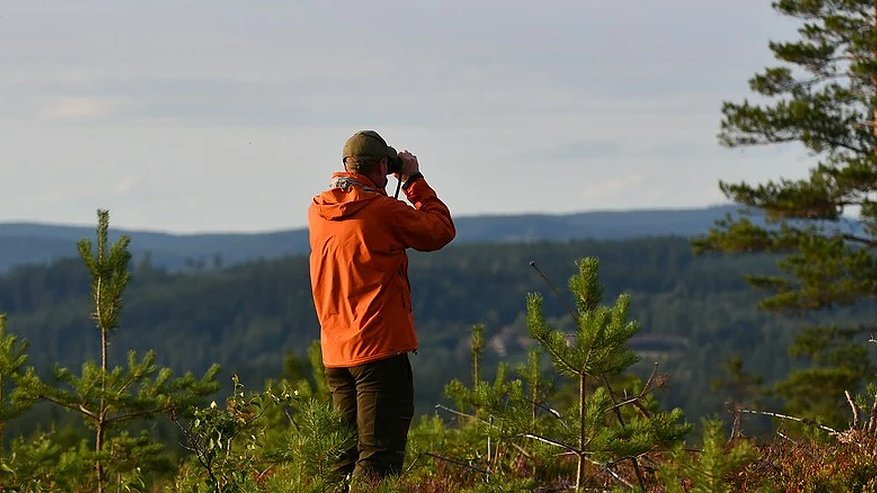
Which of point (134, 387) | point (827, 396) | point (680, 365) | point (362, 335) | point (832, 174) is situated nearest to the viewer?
point (362, 335)

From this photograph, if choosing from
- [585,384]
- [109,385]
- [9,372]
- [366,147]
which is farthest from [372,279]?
[9,372]

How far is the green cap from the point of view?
245 inches

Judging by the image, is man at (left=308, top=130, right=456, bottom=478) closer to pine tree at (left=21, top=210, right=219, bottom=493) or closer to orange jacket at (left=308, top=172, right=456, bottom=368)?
orange jacket at (left=308, top=172, right=456, bottom=368)

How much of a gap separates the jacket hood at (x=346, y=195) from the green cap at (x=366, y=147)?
0.09 m

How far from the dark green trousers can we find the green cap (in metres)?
0.89

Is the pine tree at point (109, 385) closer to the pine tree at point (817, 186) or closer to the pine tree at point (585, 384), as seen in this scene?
the pine tree at point (585, 384)

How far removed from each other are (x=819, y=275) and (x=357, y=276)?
26918mm

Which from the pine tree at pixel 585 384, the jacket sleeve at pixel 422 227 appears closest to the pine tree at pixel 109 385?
the jacket sleeve at pixel 422 227

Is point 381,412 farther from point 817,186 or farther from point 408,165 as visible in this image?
point 817,186

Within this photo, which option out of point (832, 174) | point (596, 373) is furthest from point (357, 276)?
point (832, 174)

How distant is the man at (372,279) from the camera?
6.13 m

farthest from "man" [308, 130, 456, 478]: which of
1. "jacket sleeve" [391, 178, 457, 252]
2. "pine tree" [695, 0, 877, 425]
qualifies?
"pine tree" [695, 0, 877, 425]

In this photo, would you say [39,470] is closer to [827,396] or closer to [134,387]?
[134,387]

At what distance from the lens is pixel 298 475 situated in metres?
4.98
